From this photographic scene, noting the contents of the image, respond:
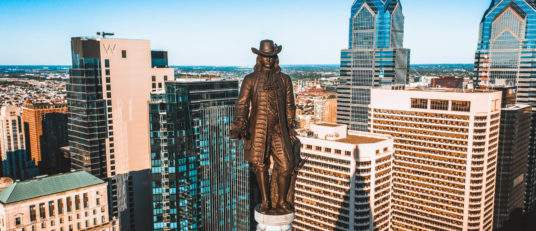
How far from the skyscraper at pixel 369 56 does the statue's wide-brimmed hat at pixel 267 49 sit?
147 metres

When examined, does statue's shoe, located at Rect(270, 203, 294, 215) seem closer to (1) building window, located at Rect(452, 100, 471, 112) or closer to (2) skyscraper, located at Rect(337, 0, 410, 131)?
(1) building window, located at Rect(452, 100, 471, 112)

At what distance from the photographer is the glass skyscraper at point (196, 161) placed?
84.5 metres

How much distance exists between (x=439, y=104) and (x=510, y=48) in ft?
267

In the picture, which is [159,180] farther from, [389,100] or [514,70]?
[514,70]

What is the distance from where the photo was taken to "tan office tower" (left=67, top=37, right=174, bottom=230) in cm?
9281

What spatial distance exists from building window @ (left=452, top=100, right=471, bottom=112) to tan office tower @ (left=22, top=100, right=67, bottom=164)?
5742 inches

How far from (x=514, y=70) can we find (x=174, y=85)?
442ft

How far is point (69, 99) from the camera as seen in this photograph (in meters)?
96.6

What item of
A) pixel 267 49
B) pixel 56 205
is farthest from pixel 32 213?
pixel 267 49

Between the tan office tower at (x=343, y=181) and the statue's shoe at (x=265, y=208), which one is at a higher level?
the statue's shoe at (x=265, y=208)

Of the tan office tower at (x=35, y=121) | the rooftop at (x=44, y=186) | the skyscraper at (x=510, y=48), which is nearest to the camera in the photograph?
the rooftop at (x=44, y=186)

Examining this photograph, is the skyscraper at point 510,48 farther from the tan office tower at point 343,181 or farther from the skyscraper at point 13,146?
the skyscraper at point 13,146

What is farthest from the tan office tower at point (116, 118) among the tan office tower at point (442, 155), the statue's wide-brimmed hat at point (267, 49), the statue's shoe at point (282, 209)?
the statue's shoe at point (282, 209)

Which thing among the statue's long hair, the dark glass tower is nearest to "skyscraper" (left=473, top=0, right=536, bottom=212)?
the dark glass tower
